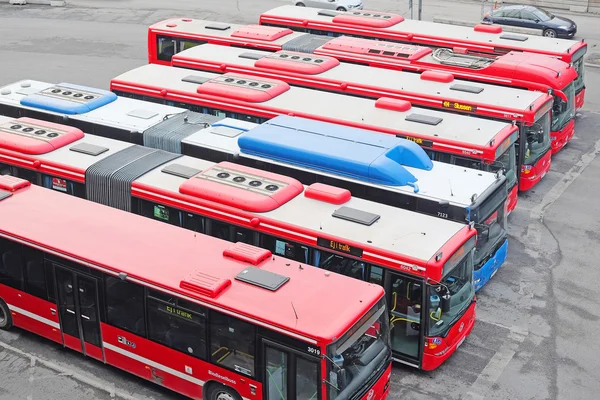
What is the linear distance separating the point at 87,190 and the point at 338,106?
7.18m

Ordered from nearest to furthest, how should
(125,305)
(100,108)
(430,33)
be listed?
(125,305) → (100,108) → (430,33)

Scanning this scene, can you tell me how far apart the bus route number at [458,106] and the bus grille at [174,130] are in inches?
239

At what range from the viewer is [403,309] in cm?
1460

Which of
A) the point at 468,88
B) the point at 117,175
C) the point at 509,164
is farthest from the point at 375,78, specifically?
the point at 117,175

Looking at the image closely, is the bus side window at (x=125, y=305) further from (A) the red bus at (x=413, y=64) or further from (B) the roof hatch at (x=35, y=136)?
(A) the red bus at (x=413, y=64)

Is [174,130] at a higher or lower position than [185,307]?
higher

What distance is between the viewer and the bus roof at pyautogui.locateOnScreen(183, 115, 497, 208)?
55.8 ft

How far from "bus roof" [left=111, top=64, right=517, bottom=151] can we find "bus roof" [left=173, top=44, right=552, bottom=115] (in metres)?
1.22

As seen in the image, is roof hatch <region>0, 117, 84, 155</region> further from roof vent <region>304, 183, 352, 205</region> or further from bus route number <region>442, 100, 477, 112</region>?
bus route number <region>442, 100, 477, 112</region>

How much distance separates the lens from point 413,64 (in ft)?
86.9

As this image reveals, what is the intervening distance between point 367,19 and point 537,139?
420 inches

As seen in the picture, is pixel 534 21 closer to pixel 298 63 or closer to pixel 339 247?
pixel 298 63

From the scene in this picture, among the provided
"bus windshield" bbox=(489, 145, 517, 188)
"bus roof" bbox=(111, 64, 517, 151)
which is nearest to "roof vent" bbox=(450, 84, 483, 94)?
"bus roof" bbox=(111, 64, 517, 151)

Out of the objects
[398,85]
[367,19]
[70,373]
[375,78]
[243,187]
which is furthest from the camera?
[367,19]
